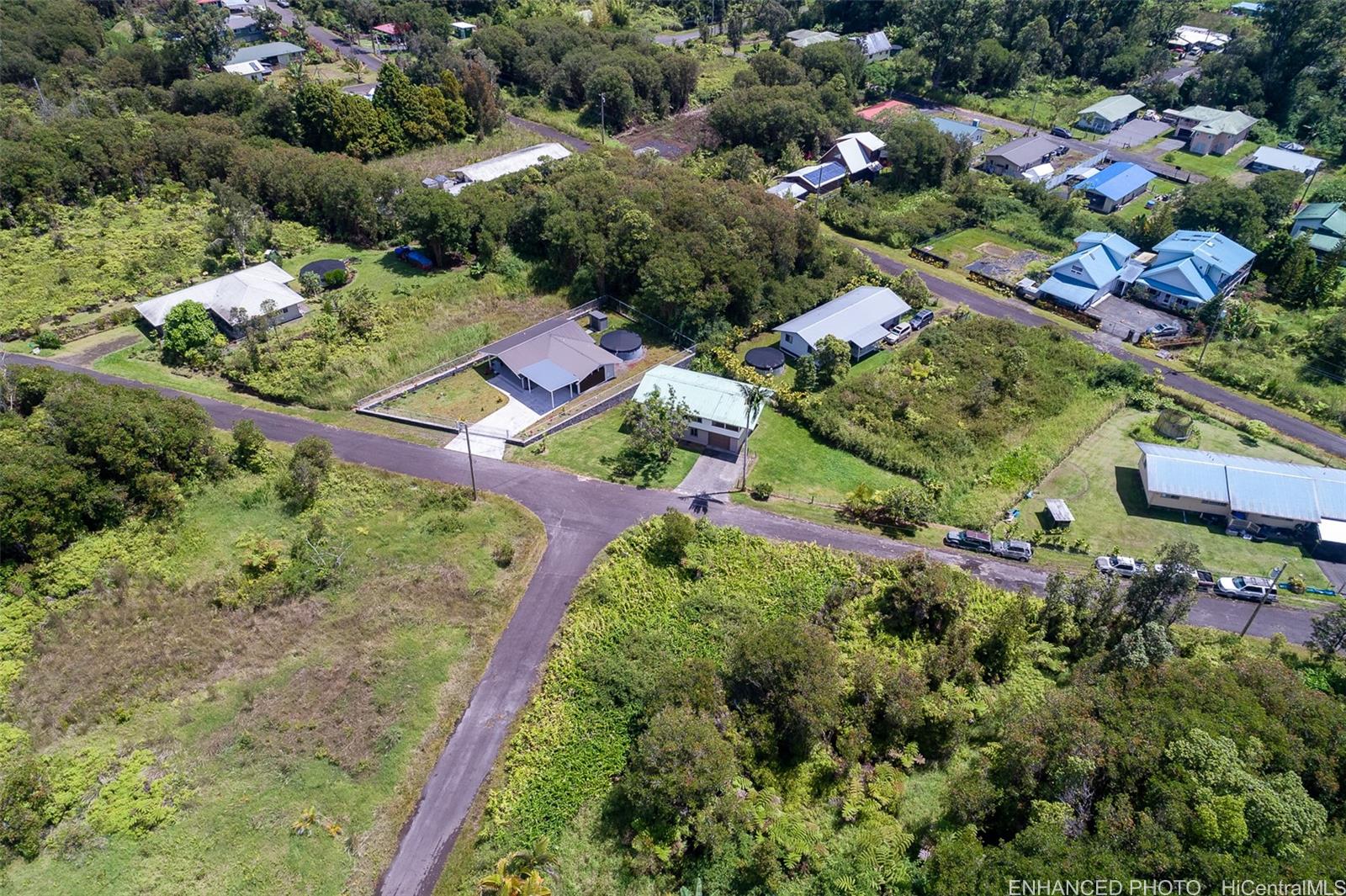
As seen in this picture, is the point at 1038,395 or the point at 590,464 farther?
the point at 1038,395

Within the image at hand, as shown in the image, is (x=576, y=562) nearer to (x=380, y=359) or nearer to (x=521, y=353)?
(x=521, y=353)

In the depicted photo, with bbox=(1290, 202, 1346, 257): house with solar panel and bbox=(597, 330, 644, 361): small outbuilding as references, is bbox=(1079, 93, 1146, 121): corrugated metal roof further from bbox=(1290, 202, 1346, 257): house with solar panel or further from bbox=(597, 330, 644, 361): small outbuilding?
bbox=(597, 330, 644, 361): small outbuilding

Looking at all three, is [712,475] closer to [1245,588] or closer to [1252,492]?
[1245,588]

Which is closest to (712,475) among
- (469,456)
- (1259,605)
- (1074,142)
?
(469,456)

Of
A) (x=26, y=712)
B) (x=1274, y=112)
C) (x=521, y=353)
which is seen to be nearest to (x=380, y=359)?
(x=521, y=353)

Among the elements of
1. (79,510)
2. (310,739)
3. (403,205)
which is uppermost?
(403,205)

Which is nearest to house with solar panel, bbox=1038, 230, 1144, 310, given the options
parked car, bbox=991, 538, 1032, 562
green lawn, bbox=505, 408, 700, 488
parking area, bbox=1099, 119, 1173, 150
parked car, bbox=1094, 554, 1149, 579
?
parked car, bbox=1094, 554, 1149, 579
